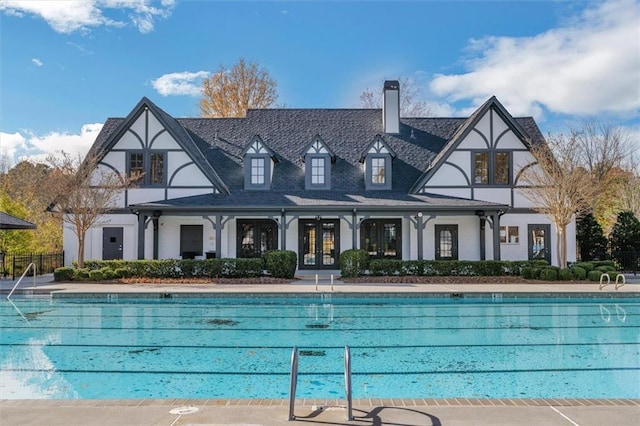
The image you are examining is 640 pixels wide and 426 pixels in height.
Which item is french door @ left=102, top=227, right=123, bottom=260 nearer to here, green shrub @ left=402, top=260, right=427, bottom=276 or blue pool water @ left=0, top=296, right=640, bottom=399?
blue pool water @ left=0, top=296, right=640, bottom=399

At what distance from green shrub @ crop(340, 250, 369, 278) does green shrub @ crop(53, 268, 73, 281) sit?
10297 millimetres

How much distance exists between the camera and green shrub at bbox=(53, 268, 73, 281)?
61.5ft

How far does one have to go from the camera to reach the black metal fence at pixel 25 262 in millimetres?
20766

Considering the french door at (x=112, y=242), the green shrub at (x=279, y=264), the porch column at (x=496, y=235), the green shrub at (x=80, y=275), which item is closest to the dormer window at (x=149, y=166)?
the french door at (x=112, y=242)

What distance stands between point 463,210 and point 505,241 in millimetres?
3610

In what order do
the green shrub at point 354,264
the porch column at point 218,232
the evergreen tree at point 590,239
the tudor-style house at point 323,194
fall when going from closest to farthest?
the green shrub at point 354,264
the porch column at point 218,232
the tudor-style house at point 323,194
the evergreen tree at point 590,239

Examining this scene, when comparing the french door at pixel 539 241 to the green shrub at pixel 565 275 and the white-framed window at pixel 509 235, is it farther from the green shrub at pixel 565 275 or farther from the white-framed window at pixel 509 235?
the green shrub at pixel 565 275

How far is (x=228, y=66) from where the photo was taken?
3794cm

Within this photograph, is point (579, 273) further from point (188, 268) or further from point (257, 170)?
point (188, 268)

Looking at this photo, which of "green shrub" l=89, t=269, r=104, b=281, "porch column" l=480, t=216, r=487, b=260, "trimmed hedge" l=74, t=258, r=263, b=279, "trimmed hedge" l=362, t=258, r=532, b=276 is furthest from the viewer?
"porch column" l=480, t=216, r=487, b=260

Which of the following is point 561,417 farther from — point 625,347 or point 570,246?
point 570,246

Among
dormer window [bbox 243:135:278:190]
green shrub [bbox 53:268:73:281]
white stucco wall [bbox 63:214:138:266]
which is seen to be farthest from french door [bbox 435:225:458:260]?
green shrub [bbox 53:268:73:281]

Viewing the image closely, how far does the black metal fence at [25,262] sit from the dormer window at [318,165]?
11818 millimetres

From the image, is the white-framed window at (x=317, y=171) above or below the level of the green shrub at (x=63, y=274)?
above
